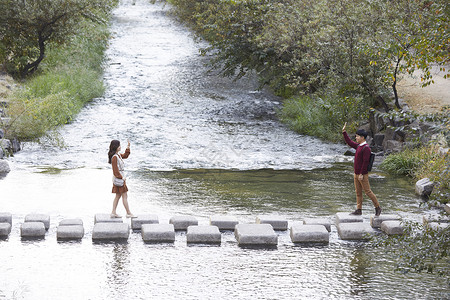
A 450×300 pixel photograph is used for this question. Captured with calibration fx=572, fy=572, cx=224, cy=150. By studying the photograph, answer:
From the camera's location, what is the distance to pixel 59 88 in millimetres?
22000

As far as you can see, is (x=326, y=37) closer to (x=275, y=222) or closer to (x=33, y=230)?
(x=275, y=222)

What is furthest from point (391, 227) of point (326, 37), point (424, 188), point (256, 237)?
point (326, 37)

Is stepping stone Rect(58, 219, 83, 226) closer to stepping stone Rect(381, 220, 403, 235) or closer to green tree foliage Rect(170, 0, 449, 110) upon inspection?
stepping stone Rect(381, 220, 403, 235)

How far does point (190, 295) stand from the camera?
711 centimetres

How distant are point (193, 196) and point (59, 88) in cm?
1148

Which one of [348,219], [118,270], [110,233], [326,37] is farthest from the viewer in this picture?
[326,37]

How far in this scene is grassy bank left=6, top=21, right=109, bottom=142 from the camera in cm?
1761

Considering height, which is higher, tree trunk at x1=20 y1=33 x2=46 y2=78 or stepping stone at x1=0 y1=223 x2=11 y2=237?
tree trunk at x1=20 y1=33 x2=46 y2=78

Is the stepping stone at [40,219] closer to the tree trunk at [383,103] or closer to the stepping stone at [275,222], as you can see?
the stepping stone at [275,222]

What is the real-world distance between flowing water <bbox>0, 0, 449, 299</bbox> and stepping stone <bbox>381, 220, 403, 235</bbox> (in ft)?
2.23

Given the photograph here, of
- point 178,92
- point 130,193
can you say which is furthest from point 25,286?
point 178,92

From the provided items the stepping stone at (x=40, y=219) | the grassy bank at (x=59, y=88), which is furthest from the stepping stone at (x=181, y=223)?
the grassy bank at (x=59, y=88)

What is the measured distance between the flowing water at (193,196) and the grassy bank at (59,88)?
0.73 metres

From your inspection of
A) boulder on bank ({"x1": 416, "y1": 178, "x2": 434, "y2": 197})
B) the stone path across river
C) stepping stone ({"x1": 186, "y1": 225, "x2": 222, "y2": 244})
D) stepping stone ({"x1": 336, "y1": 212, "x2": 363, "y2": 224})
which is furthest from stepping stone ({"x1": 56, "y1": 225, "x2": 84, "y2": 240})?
boulder on bank ({"x1": 416, "y1": 178, "x2": 434, "y2": 197})
